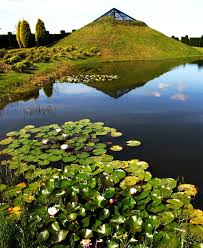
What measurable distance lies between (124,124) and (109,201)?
678 centimetres

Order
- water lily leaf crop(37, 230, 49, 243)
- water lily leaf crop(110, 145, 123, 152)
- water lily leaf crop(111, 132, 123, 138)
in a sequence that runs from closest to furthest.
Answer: water lily leaf crop(37, 230, 49, 243) → water lily leaf crop(110, 145, 123, 152) → water lily leaf crop(111, 132, 123, 138)

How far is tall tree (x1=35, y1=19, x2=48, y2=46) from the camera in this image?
47.3 m

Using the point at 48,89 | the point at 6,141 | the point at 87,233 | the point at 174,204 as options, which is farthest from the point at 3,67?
the point at 87,233

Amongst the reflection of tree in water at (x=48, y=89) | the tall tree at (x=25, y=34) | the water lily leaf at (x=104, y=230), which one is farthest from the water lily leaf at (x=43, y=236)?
the tall tree at (x=25, y=34)

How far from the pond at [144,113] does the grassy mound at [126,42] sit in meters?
18.5

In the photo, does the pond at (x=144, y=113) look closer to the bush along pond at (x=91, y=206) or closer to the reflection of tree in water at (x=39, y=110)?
the reflection of tree in water at (x=39, y=110)

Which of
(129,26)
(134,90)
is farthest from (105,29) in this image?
(134,90)

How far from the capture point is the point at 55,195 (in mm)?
5465

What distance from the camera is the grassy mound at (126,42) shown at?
4141cm

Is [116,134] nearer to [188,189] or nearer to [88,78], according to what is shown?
[188,189]

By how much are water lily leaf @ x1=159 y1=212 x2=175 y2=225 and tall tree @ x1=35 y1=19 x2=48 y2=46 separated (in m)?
46.3

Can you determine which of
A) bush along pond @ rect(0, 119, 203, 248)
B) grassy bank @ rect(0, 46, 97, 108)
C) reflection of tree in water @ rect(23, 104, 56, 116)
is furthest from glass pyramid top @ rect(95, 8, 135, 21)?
bush along pond @ rect(0, 119, 203, 248)

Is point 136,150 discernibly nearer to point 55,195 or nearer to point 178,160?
point 178,160

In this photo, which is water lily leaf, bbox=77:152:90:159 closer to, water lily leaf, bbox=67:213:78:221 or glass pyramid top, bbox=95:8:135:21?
water lily leaf, bbox=67:213:78:221
